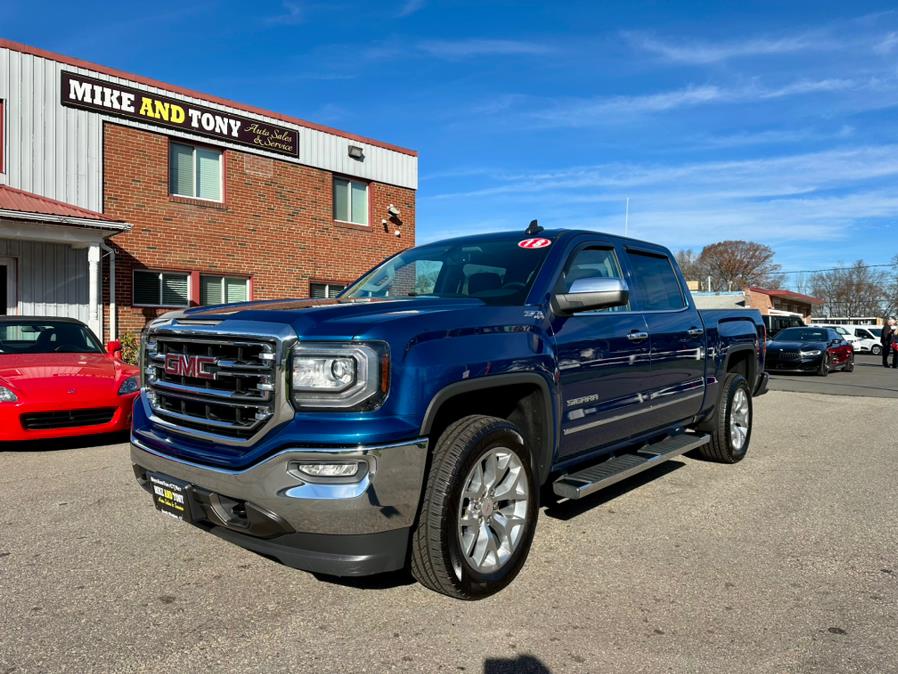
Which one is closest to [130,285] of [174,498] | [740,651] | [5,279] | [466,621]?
[5,279]

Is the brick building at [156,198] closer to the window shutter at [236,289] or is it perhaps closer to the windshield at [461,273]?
the window shutter at [236,289]

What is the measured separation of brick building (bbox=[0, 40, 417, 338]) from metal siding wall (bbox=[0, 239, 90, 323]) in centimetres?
2

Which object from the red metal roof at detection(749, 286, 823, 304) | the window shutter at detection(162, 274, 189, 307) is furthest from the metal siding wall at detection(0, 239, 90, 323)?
the red metal roof at detection(749, 286, 823, 304)

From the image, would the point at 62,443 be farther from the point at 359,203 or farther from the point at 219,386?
the point at 359,203

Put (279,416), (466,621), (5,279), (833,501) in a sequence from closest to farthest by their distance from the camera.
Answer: (279,416) < (466,621) < (833,501) < (5,279)

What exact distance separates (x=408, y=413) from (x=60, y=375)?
5.30 meters

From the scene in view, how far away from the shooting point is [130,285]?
13.3m

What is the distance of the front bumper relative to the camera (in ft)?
8.81

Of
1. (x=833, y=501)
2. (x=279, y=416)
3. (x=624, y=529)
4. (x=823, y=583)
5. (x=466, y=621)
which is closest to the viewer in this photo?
(x=279, y=416)

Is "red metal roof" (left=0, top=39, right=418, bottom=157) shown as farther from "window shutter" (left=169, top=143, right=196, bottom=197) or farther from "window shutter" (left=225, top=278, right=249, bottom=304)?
"window shutter" (left=225, top=278, right=249, bottom=304)

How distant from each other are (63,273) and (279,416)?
465 inches

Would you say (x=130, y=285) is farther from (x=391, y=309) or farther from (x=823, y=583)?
(x=823, y=583)

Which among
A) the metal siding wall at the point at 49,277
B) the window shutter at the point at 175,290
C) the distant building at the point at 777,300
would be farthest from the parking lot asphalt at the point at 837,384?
the distant building at the point at 777,300

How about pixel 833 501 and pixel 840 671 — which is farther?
pixel 833 501
